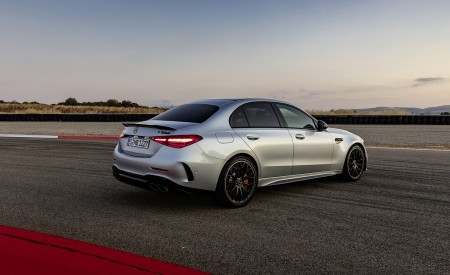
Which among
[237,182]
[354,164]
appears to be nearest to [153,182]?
[237,182]

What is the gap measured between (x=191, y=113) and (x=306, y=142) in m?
1.99

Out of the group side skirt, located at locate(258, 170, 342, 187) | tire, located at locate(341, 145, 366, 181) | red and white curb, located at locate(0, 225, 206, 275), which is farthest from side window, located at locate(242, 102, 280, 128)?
red and white curb, located at locate(0, 225, 206, 275)

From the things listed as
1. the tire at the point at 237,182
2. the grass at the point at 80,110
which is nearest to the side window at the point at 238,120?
the tire at the point at 237,182

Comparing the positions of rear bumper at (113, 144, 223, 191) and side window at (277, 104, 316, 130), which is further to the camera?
side window at (277, 104, 316, 130)

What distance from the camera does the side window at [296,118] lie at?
6.95m

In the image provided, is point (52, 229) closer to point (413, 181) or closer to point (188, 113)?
point (188, 113)

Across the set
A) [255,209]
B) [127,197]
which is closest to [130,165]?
[127,197]

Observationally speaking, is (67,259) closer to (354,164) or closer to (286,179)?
(286,179)

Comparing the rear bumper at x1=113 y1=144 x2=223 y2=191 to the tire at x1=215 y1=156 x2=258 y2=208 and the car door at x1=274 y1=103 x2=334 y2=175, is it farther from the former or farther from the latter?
the car door at x1=274 y1=103 x2=334 y2=175

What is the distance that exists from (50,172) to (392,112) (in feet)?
104

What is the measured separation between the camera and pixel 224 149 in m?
5.61

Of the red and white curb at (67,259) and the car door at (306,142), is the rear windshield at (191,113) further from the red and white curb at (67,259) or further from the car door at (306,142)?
the red and white curb at (67,259)

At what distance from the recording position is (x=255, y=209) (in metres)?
5.84

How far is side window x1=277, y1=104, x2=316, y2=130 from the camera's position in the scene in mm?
6945
